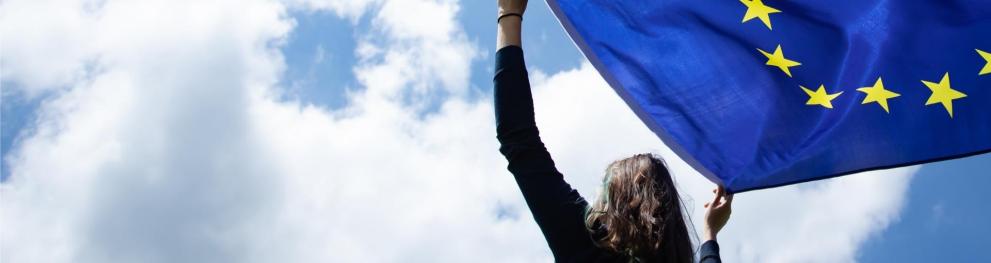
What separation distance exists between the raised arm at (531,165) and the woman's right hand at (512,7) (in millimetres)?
320

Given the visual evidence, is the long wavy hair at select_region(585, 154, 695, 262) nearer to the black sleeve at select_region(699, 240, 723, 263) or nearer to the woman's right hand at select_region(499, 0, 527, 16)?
the black sleeve at select_region(699, 240, 723, 263)

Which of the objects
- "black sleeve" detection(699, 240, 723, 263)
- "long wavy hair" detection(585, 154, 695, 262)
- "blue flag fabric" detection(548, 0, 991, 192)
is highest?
"blue flag fabric" detection(548, 0, 991, 192)

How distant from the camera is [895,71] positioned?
21.5 ft

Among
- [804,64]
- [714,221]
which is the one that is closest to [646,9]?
Result: [804,64]

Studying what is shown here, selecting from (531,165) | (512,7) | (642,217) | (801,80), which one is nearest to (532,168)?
(531,165)

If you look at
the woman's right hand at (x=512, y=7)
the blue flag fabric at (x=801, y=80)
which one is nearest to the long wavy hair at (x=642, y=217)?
the woman's right hand at (x=512, y=7)

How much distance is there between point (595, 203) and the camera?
400 cm

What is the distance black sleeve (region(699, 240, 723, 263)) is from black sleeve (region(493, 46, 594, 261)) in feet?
1.62

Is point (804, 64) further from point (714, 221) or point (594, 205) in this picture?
point (594, 205)

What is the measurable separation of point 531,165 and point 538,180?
3.6 inches

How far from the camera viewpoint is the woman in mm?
3781

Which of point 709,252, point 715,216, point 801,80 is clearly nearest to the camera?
point 709,252

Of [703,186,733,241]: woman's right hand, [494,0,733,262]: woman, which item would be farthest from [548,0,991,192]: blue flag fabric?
[494,0,733,262]: woman

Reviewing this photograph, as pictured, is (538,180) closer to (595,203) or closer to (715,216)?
(595,203)
